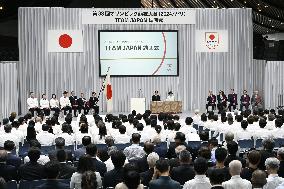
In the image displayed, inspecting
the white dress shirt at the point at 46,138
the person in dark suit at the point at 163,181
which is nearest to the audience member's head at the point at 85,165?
the person in dark suit at the point at 163,181

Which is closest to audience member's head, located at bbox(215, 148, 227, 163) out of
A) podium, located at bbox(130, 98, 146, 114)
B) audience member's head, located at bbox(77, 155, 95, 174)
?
audience member's head, located at bbox(77, 155, 95, 174)

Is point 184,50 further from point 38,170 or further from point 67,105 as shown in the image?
point 38,170

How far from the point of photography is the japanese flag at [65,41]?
76.0ft

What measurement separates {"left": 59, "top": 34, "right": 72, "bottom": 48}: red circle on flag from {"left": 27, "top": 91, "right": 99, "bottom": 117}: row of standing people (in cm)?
247

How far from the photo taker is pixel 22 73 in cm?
2341

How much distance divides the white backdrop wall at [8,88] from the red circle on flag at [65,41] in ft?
A: 8.14

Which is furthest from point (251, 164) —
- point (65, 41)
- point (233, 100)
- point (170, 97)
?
point (65, 41)

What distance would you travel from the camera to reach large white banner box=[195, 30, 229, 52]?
24031 millimetres

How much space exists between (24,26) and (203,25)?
8.27 meters

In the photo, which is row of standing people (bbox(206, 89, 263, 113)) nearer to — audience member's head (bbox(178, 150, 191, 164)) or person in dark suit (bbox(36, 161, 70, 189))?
audience member's head (bbox(178, 150, 191, 164))

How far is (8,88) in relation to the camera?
21.7m

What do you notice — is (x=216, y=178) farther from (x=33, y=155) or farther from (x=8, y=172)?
(x=8, y=172)

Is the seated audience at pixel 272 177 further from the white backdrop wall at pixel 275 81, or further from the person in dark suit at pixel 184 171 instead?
the white backdrop wall at pixel 275 81

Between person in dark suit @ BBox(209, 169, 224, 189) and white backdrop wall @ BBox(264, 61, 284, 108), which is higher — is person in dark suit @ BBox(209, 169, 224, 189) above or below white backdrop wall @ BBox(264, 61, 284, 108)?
below
